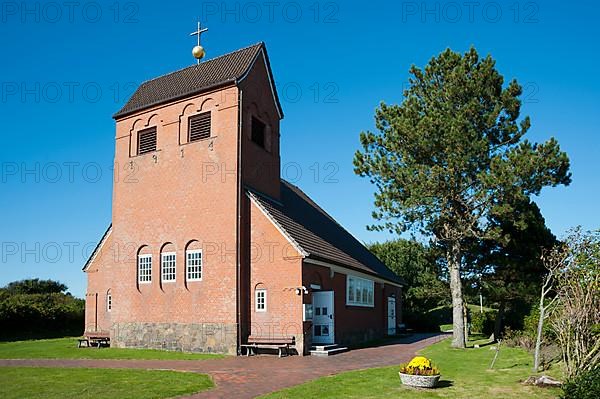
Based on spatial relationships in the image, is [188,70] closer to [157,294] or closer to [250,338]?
[157,294]

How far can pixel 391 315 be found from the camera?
35.2 m

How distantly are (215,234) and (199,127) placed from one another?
527cm

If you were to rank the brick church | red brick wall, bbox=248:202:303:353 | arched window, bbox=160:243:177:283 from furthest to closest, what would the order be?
arched window, bbox=160:243:177:283 → the brick church → red brick wall, bbox=248:202:303:353

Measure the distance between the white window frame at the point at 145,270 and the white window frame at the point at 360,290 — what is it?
967cm

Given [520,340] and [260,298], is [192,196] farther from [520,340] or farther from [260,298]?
[520,340]

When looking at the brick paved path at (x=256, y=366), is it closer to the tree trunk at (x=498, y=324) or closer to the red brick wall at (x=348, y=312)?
the red brick wall at (x=348, y=312)

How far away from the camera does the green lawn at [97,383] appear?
1243 cm

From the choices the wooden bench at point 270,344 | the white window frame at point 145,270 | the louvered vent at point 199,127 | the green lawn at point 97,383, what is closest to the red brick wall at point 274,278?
the wooden bench at point 270,344

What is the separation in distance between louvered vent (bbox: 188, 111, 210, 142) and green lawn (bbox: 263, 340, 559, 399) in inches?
531

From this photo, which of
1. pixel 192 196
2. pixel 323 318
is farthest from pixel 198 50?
pixel 323 318

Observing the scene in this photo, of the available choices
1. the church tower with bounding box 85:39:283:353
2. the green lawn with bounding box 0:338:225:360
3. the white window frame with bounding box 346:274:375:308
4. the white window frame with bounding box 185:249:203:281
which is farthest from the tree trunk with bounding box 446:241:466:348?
the white window frame with bounding box 185:249:203:281

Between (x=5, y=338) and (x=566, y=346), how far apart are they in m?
31.1

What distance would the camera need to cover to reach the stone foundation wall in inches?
874

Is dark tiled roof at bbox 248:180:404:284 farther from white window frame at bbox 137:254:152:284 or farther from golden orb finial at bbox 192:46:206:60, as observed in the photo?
golden orb finial at bbox 192:46:206:60
